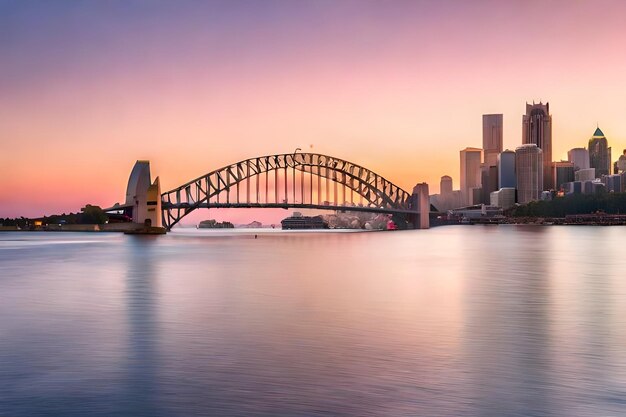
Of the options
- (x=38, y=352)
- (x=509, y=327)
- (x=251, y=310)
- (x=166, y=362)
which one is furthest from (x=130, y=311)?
(x=509, y=327)

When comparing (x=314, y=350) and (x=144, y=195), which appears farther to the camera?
(x=144, y=195)

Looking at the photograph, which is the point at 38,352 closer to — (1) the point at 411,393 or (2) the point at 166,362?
(2) the point at 166,362

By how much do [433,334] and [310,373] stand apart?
666cm

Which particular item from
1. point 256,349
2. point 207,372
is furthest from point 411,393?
point 256,349

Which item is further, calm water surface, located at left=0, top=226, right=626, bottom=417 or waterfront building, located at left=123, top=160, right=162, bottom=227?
waterfront building, located at left=123, top=160, right=162, bottom=227

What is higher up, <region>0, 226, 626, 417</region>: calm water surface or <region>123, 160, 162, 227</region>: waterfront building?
<region>123, 160, 162, 227</region>: waterfront building

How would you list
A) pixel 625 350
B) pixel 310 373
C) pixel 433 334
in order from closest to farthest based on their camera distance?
pixel 310 373
pixel 625 350
pixel 433 334

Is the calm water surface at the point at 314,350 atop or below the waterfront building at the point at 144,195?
below

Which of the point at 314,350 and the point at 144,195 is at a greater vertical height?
the point at 144,195

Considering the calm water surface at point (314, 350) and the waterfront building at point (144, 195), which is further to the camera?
the waterfront building at point (144, 195)

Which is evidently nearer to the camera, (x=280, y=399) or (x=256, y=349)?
(x=280, y=399)

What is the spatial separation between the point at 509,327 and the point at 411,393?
9.57 metres

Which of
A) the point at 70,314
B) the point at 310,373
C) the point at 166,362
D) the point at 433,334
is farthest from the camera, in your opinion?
the point at 70,314

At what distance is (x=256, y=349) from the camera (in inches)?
704
